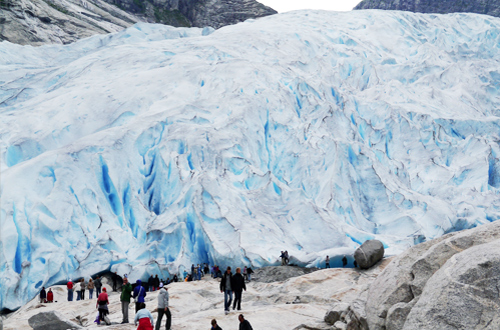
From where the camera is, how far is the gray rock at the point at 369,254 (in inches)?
604

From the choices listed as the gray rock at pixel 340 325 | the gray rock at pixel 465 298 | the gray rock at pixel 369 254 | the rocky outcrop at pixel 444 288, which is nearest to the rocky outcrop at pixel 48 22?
the gray rock at pixel 369 254

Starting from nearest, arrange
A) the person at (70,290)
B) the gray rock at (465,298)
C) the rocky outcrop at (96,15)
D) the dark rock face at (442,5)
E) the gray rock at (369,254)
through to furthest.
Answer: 1. the gray rock at (465,298)
2. the person at (70,290)
3. the gray rock at (369,254)
4. the rocky outcrop at (96,15)
5. the dark rock face at (442,5)

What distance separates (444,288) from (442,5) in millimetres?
57251

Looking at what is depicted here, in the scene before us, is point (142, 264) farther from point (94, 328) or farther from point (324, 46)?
point (324, 46)

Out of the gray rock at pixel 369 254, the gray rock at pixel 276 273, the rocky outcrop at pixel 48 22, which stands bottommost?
the gray rock at pixel 276 273

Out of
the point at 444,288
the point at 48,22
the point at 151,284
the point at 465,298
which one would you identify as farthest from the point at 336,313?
the point at 48,22

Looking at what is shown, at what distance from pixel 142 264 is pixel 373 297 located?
1082cm

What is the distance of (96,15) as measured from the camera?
5325cm

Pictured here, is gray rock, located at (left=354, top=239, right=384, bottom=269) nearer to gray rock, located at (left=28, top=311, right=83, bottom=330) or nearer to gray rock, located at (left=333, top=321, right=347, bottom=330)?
gray rock, located at (left=333, top=321, right=347, bottom=330)

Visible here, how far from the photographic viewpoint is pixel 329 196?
19734 mm

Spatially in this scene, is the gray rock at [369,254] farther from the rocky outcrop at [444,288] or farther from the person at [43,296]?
the person at [43,296]

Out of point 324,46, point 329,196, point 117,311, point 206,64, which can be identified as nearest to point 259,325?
point 117,311

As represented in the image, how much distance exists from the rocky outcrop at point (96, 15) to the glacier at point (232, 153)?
1155 centimetres

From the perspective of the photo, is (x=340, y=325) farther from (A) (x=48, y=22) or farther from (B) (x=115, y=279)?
(A) (x=48, y=22)
